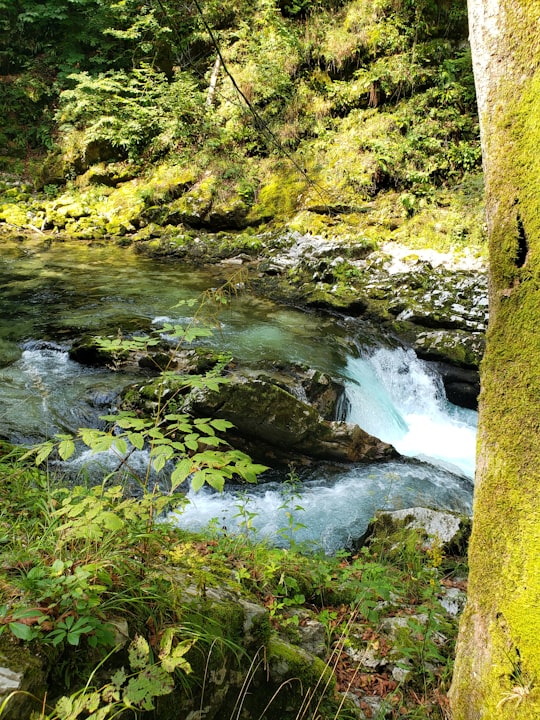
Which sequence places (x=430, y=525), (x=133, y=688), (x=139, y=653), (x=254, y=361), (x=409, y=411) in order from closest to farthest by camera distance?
(x=133, y=688) < (x=139, y=653) < (x=430, y=525) < (x=254, y=361) < (x=409, y=411)

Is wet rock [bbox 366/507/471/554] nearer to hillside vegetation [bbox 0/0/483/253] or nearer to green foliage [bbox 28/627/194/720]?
green foliage [bbox 28/627/194/720]

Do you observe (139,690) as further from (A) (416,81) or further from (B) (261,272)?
(A) (416,81)

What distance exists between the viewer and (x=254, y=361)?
656 centimetres

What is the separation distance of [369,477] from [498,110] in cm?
439

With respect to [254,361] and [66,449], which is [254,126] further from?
[66,449]

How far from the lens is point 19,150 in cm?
1892

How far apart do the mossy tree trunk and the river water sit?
166 centimetres

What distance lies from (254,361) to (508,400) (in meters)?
5.20

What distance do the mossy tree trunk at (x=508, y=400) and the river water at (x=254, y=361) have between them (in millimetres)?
1658

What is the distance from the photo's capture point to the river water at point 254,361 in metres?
4.61

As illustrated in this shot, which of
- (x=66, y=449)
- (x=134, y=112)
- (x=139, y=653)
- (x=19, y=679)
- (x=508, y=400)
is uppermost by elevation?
(x=134, y=112)

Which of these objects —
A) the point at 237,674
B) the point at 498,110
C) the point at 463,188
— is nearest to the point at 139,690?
the point at 237,674

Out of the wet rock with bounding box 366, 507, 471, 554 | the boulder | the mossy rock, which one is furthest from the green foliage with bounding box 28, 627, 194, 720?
the mossy rock

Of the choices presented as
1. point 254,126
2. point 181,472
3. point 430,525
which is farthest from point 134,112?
point 181,472
